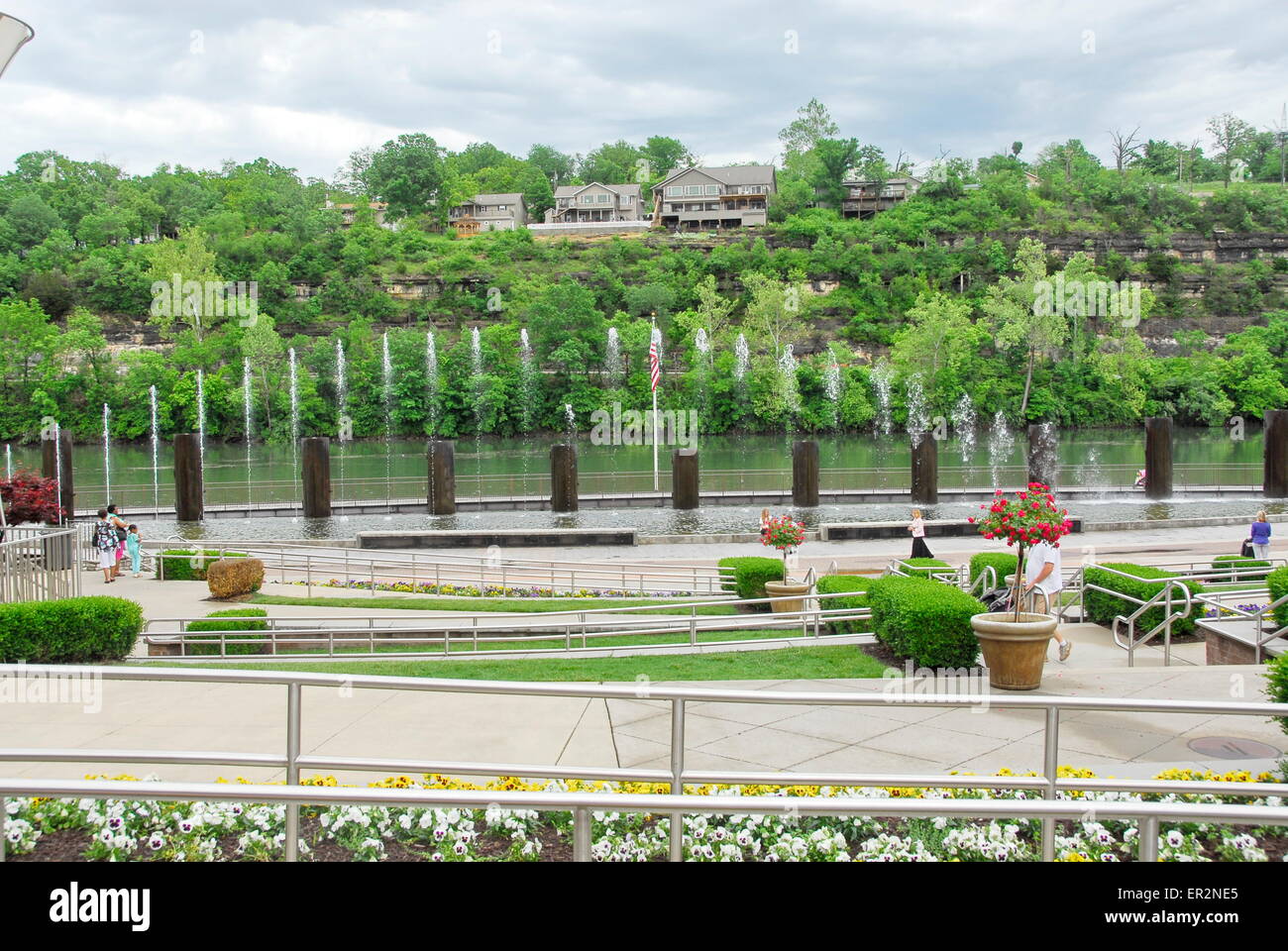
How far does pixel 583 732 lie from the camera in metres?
5.46

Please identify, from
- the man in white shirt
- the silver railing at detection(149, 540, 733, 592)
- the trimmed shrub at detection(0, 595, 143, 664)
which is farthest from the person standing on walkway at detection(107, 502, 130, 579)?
the man in white shirt

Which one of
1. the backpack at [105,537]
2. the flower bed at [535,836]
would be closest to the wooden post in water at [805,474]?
the backpack at [105,537]

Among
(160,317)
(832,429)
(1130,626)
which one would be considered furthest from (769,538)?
(160,317)

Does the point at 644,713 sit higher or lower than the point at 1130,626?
higher

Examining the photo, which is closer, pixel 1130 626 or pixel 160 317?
pixel 1130 626

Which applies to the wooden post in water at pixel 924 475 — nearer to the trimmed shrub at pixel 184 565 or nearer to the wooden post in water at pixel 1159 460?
the wooden post in water at pixel 1159 460

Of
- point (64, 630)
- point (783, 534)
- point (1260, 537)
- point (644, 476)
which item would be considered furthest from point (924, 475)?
point (64, 630)

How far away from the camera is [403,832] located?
17.5ft

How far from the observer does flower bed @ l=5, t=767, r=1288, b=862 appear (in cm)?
505

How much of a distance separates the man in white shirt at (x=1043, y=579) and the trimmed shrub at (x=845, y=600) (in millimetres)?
2775

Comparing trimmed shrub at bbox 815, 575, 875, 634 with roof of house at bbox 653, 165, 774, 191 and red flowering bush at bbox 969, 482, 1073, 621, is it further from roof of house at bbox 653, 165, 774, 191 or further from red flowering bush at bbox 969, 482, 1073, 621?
roof of house at bbox 653, 165, 774, 191

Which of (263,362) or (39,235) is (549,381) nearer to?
(263,362)
